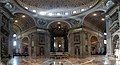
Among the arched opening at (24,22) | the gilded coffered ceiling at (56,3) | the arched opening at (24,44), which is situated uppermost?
the gilded coffered ceiling at (56,3)

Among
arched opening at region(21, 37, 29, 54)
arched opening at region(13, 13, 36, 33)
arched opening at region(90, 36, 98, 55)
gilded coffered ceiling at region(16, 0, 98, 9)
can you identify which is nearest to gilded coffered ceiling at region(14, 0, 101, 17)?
gilded coffered ceiling at region(16, 0, 98, 9)

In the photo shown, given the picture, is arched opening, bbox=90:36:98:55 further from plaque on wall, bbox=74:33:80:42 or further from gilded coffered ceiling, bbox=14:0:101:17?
gilded coffered ceiling, bbox=14:0:101:17

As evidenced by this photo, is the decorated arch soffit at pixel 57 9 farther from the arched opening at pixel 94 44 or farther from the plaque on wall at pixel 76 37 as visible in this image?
the arched opening at pixel 94 44

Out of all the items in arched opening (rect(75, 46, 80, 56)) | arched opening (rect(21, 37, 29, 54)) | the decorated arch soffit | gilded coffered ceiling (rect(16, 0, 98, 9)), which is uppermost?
gilded coffered ceiling (rect(16, 0, 98, 9))

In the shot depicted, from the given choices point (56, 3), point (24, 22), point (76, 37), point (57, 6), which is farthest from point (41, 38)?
point (56, 3)

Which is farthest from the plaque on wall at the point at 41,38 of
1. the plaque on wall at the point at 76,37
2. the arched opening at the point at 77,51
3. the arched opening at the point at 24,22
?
the arched opening at the point at 77,51

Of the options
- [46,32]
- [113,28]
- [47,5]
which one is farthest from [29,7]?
[113,28]

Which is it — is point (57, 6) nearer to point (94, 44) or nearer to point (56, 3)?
point (56, 3)

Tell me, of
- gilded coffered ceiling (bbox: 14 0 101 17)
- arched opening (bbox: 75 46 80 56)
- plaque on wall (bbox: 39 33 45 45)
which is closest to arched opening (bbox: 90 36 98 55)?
arched opening (bbox: 75 46 80 56)

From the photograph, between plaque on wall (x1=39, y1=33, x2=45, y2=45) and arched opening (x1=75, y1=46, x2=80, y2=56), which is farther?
plaque on wall (x1=39, y1=33, x2=45, y2=45)

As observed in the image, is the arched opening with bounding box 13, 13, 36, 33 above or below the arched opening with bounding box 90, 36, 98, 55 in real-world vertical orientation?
above

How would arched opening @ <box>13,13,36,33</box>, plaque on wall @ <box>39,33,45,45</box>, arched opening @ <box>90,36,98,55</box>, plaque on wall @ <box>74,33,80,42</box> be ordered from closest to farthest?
arched opening @ <box>13,13,36,33</box>
plaque on wall @ <box>74,33,80,42</box>
plaque on wall @ <box>39,33,45,45</box>
arched opening @ <box>90,36,98,55</box>

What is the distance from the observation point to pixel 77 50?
Result: 4412 centimetres

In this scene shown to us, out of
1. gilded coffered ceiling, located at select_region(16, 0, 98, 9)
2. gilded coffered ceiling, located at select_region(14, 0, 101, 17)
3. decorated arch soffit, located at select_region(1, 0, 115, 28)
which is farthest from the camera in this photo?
gilded coffered ceiling, located at select_region(14, 0, 101, 17)
